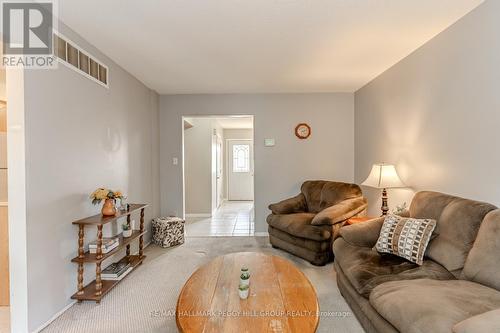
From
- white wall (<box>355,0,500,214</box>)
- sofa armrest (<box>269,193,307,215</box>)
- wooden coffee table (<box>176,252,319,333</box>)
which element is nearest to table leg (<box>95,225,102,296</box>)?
wooden coffee table (<box>176,252,319,333</box>)

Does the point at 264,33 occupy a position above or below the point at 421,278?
above

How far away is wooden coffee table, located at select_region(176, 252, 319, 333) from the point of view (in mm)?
1379

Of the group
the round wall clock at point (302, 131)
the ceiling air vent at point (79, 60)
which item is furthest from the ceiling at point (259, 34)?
the round wall clock at point (302, 131)

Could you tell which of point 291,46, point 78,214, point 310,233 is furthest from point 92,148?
point 310,233

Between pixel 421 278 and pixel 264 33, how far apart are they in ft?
7.54

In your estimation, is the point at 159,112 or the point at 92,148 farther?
the point at 159,112

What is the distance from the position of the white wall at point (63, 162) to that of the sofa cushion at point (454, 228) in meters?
2.92

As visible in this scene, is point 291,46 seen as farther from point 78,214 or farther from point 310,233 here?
point 78,214

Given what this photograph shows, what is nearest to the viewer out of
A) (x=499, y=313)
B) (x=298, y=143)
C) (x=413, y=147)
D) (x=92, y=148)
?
(x=499, y=313)

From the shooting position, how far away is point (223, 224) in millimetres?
5477

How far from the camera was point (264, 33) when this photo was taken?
98.1 inches

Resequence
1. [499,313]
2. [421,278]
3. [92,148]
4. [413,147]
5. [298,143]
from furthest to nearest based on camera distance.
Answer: [298,143]
[413,147]
[92,148]
[421,278]
[499,313]

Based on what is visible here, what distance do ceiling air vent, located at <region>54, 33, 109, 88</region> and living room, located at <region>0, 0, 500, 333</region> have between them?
0.02 m

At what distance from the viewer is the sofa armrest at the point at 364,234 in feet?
8.14
